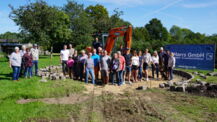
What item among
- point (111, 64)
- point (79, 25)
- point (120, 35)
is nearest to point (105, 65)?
point (111, 64)

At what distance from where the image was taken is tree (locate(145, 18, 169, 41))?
Result: 238 feet

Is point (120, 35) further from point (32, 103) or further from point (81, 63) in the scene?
point (32, 103)

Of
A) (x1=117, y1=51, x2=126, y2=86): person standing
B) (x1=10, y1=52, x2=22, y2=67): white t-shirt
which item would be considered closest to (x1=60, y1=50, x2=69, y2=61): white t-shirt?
(x1=10, y1=52, x2=22, y2=67): white t-shirt

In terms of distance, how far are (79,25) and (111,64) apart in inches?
1333

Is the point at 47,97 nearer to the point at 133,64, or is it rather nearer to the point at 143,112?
the point at 143,112

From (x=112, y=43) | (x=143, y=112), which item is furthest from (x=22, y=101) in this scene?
(x=112, y=43)

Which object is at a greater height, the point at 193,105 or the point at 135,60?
the point at 135,60

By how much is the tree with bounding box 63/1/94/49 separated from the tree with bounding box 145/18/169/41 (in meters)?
32.9

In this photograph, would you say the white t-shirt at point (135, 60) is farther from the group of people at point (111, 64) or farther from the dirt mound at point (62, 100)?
the dirt mound at point (62, 100)

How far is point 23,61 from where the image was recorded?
11758 mm

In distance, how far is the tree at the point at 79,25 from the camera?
42031mm

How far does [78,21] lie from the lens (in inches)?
1736

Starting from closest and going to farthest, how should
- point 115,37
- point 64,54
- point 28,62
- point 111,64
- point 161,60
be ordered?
1. point 111,64
2. point 28,62
3. point 64,54
4. point 161,60
5. point 115,37

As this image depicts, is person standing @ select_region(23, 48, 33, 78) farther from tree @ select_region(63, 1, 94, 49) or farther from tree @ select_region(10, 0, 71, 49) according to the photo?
tree @ select_region(63, 1, 94, 49)
